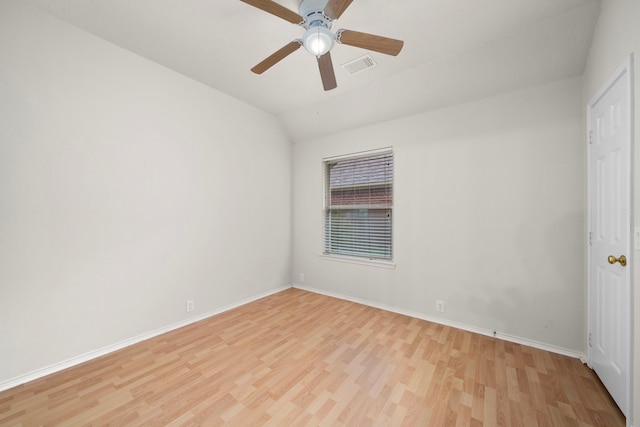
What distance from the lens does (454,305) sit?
2.74m

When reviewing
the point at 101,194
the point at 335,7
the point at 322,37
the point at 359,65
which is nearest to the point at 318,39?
the point at 322,37

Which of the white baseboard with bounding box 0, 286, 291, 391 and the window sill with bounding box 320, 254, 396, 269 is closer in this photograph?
the white baseboard with bounding box 0, 286, 291, 391

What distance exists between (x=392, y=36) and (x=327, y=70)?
0.75 metres

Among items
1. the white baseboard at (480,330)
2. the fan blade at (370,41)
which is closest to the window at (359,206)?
the white baseboard at (480,330)

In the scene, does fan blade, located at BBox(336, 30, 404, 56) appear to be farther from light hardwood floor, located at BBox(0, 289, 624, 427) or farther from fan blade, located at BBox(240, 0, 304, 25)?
light hardwood floor, located at BBox(0, 289, 624, 427)

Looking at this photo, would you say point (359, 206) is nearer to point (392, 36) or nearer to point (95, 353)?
point (392, 36)

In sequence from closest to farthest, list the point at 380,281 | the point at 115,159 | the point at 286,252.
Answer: the point at 115,159
the point at 380,281
the point at 286,252

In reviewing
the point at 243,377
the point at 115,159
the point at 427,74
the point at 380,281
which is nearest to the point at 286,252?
the point at 380,281

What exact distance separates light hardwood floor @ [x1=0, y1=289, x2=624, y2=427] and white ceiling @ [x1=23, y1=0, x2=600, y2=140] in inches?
104

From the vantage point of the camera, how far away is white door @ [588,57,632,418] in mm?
1429

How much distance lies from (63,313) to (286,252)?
2652 mm

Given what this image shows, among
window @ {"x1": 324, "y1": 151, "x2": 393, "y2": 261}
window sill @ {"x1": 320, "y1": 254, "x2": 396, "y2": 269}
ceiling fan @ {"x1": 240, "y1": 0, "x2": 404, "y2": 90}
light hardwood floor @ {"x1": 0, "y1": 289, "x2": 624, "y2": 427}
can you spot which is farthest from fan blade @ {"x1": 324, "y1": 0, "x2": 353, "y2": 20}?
window sill @ {"x1": 320, "y1": 254, "x2": 396, "y2": 269}

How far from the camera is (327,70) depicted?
187cm

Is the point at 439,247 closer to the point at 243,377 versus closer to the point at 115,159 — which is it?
the point at 243,377
